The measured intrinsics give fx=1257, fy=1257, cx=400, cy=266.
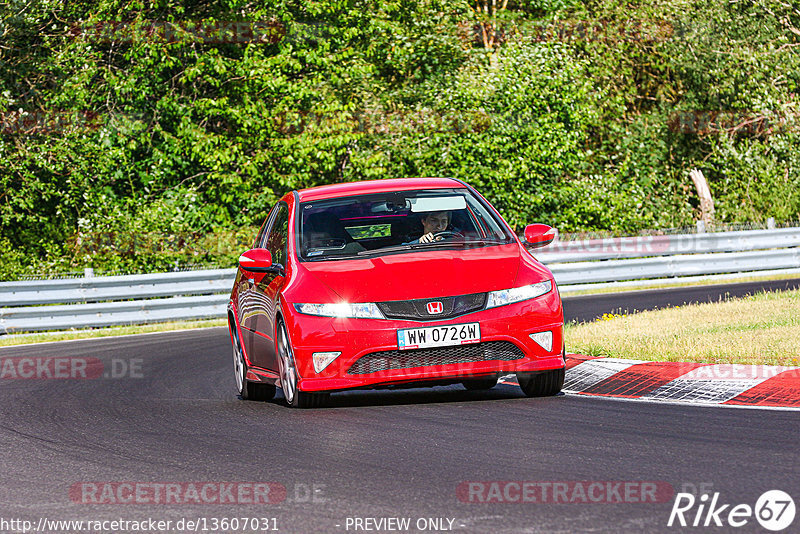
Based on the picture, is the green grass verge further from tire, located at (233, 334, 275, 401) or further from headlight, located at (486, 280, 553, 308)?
headlight, located at (486, 280, 553, 308)

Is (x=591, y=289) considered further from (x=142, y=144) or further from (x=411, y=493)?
(x=411, y=493)

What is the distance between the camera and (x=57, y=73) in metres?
28.8

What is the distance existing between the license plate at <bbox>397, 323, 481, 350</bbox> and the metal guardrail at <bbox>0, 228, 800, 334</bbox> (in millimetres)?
14232

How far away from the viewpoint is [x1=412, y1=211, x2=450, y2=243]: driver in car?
952 cm

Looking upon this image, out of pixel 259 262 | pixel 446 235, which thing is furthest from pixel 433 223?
pixel 259 262

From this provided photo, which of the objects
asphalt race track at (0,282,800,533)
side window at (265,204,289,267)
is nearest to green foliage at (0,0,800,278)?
side window at (265,204,289,267)

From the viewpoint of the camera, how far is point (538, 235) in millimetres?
9383

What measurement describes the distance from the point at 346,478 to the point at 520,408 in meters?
2.52

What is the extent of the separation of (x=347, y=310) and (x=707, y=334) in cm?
475

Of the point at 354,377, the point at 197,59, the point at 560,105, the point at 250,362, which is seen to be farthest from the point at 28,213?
the point at 354,377

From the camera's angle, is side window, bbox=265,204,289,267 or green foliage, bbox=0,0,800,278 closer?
side window, bbox=265,204,289,267

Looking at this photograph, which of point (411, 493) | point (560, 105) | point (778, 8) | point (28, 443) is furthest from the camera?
point (778, 8)

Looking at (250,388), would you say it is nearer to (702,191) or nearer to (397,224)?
(397,224)

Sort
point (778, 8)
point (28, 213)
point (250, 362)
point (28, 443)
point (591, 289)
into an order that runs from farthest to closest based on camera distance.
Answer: point (778, 8), point (28, 213), point (591, 289), point (250, 362), point (28, 443)
